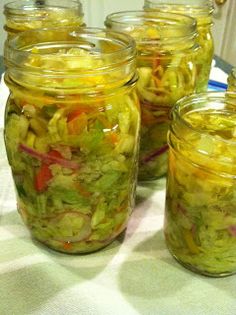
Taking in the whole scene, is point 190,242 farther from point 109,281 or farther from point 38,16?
point 38,16

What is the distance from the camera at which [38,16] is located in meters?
0.71

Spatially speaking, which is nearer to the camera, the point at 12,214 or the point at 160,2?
the point at 12,214

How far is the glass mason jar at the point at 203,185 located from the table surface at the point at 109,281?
28 mm

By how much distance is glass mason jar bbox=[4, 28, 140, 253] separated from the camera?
1.38 ft

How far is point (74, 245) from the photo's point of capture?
1.63 feet

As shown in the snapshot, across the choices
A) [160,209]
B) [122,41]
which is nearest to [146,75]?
[122,41]

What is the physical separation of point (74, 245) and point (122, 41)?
0.27m

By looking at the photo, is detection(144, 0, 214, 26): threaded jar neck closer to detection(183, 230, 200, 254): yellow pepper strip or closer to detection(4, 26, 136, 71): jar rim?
detection(4, 26, 136, 71): jar rim

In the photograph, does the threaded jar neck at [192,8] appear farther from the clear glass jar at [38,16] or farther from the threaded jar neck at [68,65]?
the threaded jar neck at [68,65]

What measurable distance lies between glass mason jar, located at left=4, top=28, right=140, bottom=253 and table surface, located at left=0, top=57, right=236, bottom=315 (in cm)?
2

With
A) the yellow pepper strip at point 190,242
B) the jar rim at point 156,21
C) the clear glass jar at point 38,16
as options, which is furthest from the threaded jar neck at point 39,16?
the yellow pepper strip at point 190,242

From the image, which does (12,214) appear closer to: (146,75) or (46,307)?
(46,307)

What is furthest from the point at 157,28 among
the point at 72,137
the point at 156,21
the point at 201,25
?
the point at 72,137

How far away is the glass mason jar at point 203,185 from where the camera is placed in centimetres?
42
